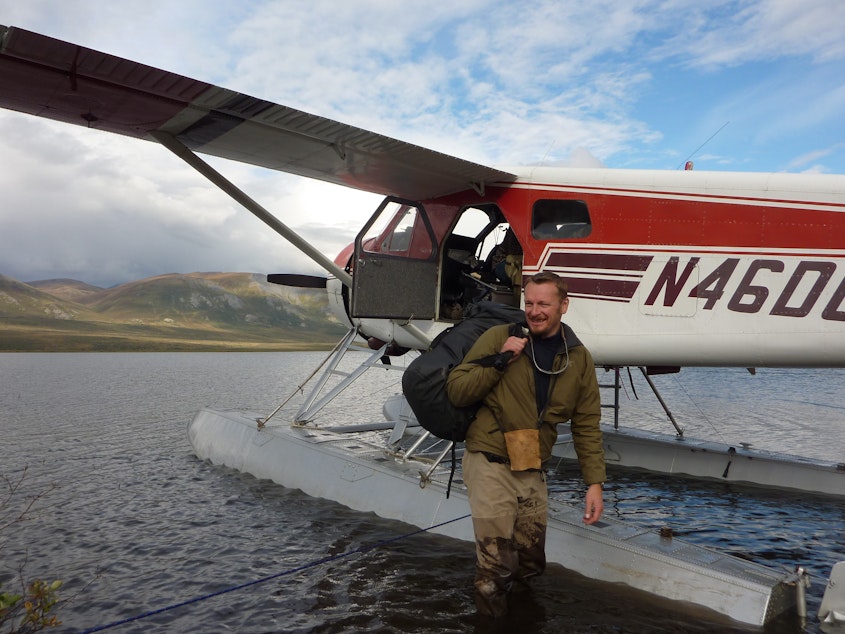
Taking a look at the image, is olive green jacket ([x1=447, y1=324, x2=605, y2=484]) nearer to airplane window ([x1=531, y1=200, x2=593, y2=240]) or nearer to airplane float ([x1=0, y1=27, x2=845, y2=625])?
airplane float ([x1=0, y1=27, x2=845, y2=625])

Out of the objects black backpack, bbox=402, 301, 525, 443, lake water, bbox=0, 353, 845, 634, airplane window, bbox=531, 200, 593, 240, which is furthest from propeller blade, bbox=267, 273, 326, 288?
black backpack, bbox=402, 301, 525, 443

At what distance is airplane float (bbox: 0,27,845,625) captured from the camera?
4953 millimetres

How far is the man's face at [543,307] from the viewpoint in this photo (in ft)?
11.2

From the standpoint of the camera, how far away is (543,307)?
3.44m

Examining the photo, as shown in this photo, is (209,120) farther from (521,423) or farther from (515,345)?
(521,423)

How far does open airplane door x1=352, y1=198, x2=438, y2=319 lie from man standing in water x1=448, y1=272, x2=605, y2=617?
3.94 meters

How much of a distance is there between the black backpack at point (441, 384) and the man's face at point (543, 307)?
0.20 metres

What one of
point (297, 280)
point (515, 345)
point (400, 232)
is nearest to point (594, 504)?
point (515, 345)

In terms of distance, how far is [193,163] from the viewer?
6.55 meters

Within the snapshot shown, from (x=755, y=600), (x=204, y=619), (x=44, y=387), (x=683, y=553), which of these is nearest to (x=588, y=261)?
(x=683, y=553)

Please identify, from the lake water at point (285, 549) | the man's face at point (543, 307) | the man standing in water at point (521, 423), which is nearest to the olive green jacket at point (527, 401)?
the man standing in water at point (521, 423)

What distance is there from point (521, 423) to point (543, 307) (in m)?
0.69

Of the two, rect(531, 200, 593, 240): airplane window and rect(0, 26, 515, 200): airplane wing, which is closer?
rect(0, 26, 515, 200): airplane wing

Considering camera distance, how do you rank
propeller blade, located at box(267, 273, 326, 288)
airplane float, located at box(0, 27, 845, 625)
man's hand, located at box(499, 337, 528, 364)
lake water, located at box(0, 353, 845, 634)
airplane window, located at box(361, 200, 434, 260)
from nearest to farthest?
man's hand, located at box(499, 337, 528, 364) → lake water, located at box(0, 353, 845, 634) → airplane float, located at box(0, 27, 845, 625) → airplane window, located at box(361, 200, 434, 260) → propeller blade, located at box(267, 273, 326, 288)
